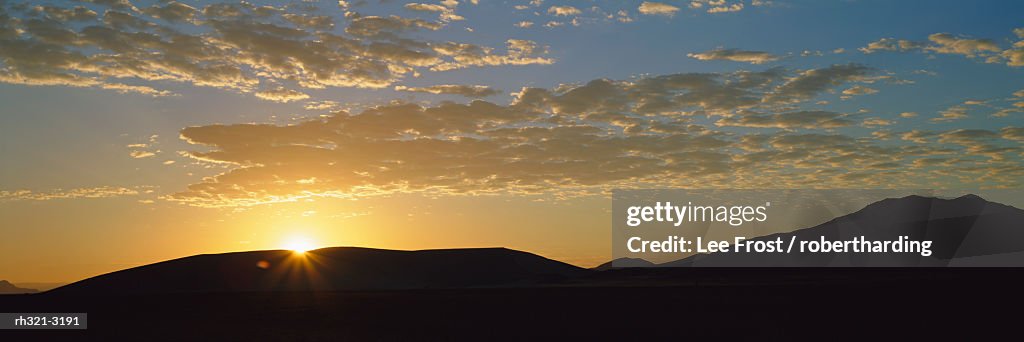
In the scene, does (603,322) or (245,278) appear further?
(245,278)

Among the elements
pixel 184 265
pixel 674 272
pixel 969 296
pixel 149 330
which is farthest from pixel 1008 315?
pixel 184 265

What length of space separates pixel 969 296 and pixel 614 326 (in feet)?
132

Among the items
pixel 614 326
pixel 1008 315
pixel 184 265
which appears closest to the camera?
pixel 614 326

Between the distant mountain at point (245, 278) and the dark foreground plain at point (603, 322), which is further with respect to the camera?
the distant mountain at point (245, 278)

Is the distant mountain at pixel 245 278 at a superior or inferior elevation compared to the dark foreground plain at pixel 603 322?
superior

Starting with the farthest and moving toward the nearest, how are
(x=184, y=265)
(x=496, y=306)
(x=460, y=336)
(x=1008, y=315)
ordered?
(x=184, y=265)
(x=496, y=306)
(x=1008, y=315)
(x=460, y=336)

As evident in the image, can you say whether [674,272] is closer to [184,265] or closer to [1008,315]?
[184,265]

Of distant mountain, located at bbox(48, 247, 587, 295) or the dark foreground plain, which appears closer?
the dark foreground plain

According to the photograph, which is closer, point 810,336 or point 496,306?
point 810,336

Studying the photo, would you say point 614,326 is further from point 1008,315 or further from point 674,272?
point 674,272

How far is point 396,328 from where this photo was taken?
1866 inches

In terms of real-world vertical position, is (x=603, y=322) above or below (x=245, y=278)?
below

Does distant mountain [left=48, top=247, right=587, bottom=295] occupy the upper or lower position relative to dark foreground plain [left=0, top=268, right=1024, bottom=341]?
upper

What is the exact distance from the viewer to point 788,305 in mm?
63406
